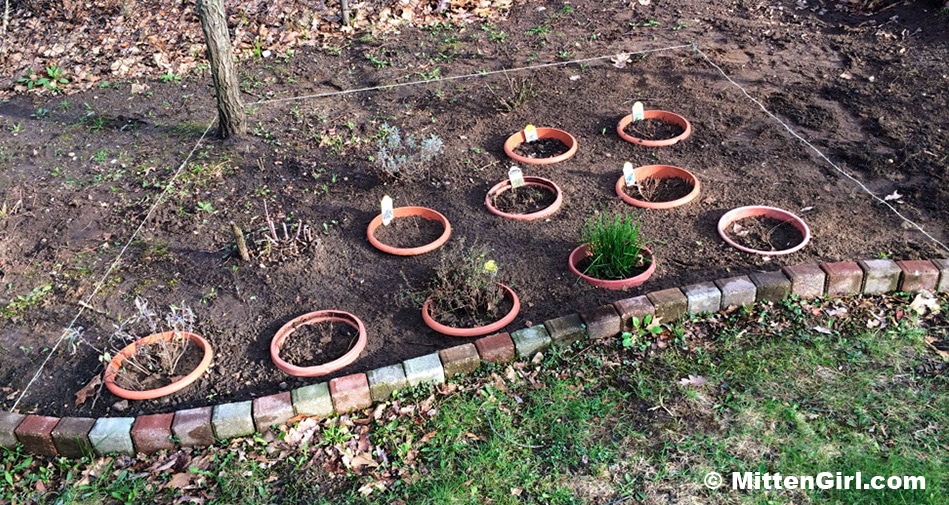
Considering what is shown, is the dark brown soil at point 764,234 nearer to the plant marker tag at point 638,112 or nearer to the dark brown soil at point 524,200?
the dark brown soil at point 524,200

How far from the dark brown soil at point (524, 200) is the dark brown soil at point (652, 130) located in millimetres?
1000

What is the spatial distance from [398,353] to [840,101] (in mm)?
4015

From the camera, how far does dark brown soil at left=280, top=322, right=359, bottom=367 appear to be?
11.3 feet

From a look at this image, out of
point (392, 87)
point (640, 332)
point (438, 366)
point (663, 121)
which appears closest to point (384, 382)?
A: point (438, 366)

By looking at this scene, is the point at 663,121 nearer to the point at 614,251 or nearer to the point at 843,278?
the point at 614,251

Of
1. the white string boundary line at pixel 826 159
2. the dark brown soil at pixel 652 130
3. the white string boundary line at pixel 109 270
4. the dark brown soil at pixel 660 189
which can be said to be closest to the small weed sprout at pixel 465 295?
the dark brown soil at pixel 660 189

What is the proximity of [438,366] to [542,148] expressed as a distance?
2215 millimetres

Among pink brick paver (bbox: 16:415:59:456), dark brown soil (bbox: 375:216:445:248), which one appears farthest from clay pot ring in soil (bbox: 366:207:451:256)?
pink brick paver (bbox: 16:415:59:456)

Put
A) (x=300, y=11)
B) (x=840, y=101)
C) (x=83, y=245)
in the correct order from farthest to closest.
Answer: (x=300, y=11), (x=840, y=101), (x=83, y=245)

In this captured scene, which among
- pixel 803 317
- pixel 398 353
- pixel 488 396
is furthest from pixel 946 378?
pixel 398 353

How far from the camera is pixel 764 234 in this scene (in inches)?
160

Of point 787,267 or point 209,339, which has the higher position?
point 787,267

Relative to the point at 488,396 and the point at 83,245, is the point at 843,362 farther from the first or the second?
the point at 83,245

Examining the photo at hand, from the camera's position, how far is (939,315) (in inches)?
141
